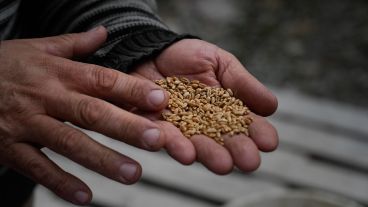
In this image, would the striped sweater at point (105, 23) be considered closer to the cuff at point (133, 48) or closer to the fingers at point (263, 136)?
the cuff at point (133, 48)

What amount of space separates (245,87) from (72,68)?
1.12 ft

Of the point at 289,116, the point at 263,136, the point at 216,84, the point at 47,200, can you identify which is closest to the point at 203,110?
the point at 216,84

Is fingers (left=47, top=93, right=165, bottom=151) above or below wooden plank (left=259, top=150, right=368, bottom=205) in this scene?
below

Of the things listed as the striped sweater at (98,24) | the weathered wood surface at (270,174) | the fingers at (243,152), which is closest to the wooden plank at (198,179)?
the weathered wood surface at (270,174)

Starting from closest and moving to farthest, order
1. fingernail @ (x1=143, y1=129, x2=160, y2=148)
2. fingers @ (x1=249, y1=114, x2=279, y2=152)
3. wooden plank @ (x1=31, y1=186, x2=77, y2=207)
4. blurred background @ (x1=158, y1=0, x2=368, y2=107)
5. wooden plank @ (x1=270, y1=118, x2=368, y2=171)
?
fingernail @ (x1=143, y1=129, x2=160, y2=148) → fingers @ (x1=249, y1=114, x2=279, y2=152) → wooden plank @ (x1=31, y1=186, x2=77, y2=207) → wooden plank @ (x1=270, y1=118, x2=368, y2=171) → blurred background @ (x1=158, y1=0, x2=368, y2=107)

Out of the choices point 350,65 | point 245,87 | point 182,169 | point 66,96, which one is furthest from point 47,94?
point 350,65

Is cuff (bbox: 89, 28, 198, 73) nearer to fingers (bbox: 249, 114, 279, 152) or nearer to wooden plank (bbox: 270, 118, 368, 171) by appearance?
fingers (bbox: 249, 114, 279, 152)

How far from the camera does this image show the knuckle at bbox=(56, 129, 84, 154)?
3.11 ft

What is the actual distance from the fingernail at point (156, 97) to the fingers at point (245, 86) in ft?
0.65

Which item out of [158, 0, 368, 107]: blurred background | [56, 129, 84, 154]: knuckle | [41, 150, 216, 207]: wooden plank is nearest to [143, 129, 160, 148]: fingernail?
[56, 129, 84, 154]: knuckle

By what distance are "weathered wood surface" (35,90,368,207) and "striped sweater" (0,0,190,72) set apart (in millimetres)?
746

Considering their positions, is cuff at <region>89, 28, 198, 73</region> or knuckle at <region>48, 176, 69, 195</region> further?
cuff at <region>89, 28, 198, 73</region>

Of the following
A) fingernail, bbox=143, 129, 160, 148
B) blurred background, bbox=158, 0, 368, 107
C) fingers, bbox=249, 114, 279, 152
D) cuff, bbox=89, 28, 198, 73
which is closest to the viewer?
fingernail, bbox=143, 129, 160, 148

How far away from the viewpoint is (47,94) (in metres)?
1.00
